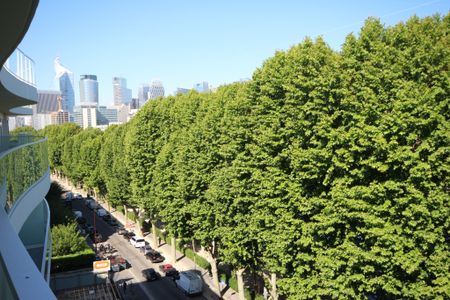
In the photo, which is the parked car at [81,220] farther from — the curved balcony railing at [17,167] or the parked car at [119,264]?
the curved balcony railing at [17,167]

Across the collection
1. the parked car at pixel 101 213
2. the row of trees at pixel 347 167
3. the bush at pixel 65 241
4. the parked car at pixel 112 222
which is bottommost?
the parked car at pixel 112 222

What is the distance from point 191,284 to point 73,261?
9.08 metres

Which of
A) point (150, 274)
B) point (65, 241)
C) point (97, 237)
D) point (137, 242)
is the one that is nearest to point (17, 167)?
point (65, 241)

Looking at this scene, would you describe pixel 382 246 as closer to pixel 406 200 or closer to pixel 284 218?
pixel 406 200

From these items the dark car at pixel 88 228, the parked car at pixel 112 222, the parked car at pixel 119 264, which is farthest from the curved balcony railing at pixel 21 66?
the parked car at pixel 112 222

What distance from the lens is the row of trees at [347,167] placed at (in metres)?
14.1

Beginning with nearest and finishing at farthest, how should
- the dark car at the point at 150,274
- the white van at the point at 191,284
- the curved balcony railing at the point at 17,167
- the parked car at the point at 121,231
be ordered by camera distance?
the curved balcony railing at the point at 17,167 < the white van at the point at 191,284 < the dark car at the point at 150,274 < the parked car at the point at 121,231

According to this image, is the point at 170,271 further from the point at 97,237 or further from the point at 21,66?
the point at 21,66

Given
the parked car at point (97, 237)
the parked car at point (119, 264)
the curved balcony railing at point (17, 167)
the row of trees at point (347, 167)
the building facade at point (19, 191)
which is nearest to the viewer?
the building facade at point (19, 191)

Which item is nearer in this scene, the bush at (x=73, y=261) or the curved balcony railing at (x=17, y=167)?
the curved balcony railing at (x=17, y=167)

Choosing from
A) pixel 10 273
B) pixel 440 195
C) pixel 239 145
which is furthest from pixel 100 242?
pixel 10 273

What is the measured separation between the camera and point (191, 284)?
28.9 meters

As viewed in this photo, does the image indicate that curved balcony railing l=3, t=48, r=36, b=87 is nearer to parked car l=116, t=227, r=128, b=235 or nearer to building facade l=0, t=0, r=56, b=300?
building facade l=0, t=0, r=56, b=300

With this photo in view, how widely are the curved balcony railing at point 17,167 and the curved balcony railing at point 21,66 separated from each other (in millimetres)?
2448
